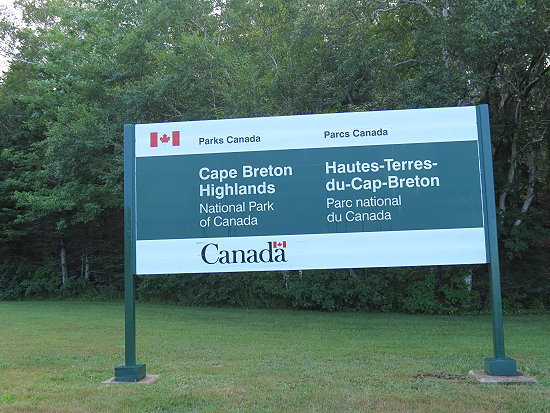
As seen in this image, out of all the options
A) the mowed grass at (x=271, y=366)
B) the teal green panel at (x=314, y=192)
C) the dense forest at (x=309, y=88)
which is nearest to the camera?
the mowed grass at (x=271, y=366)

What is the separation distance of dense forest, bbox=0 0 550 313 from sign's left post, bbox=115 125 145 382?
9361 mm

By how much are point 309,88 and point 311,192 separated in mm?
10285

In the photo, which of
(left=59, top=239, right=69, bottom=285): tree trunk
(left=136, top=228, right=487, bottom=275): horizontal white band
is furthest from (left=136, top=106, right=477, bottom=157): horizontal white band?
(left=59, top=239, right=69, bottom=285): tree trunk

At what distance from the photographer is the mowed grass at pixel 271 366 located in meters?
5.96

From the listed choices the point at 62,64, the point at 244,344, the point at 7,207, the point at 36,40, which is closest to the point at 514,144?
the point at 244,344

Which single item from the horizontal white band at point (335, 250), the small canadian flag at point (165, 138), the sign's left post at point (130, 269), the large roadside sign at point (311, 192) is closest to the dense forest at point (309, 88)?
the large roadside sign at point (311, 192)

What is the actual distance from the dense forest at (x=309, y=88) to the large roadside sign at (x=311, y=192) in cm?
734

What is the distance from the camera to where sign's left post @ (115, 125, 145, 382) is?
720cm

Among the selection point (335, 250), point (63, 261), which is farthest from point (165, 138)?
point (63, 261)

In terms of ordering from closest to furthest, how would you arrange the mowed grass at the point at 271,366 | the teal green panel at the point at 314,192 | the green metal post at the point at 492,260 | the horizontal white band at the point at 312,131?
the mowed grass at the point at 271,366 → the green metal post at the point at 492,260 → the teal green panel at the point at 314,192 → the horizontal white band at the point at 312,131

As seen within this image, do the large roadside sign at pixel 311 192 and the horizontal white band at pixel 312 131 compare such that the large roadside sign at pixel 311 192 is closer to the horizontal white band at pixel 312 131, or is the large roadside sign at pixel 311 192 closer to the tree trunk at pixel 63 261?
the horizontal white band at pixel 312 131

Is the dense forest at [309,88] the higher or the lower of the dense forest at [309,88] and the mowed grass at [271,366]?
the higher

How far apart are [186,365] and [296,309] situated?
12.5 meters

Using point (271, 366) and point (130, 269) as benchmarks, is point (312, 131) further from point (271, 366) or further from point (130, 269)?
point (271, 366)
